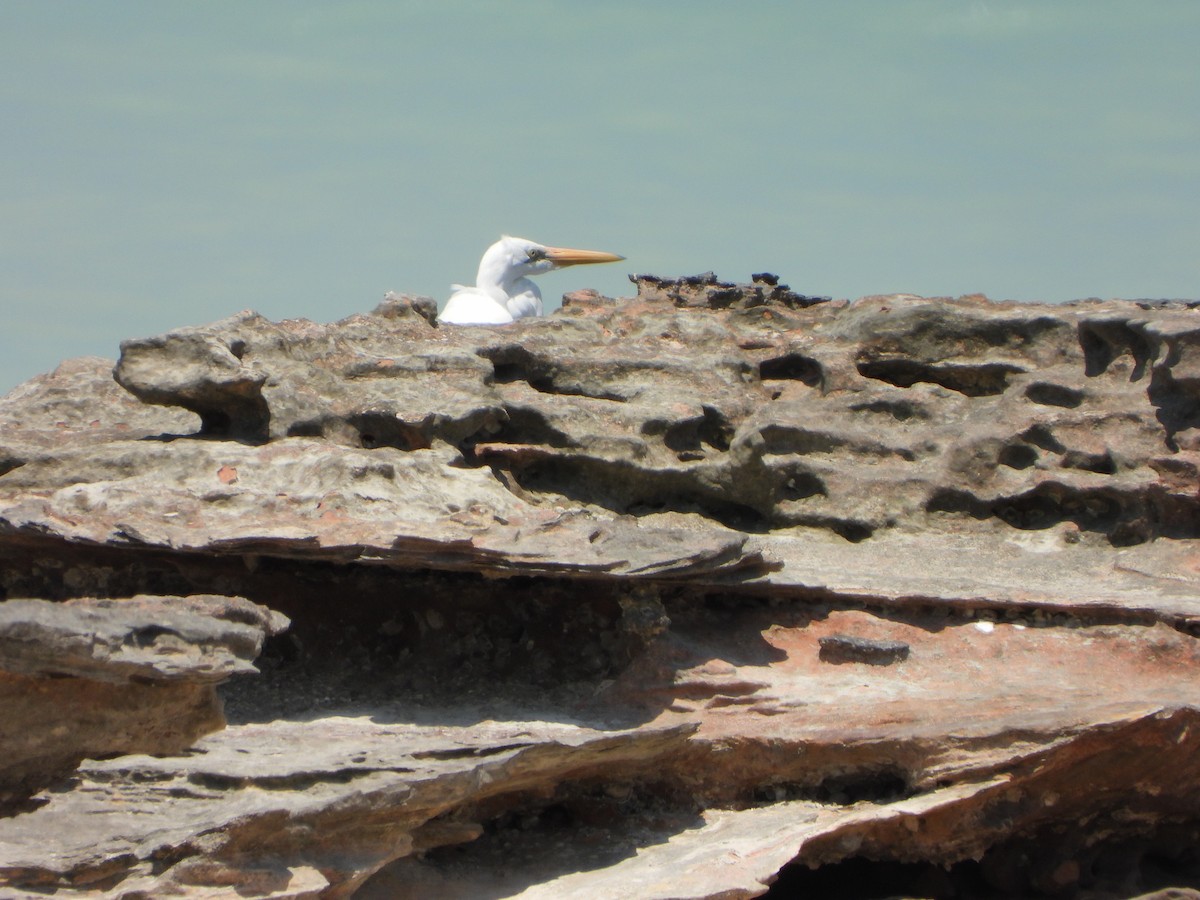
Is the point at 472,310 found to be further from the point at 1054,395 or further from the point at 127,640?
the point at 127,640

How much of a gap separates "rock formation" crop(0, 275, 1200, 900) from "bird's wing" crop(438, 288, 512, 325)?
3363mm

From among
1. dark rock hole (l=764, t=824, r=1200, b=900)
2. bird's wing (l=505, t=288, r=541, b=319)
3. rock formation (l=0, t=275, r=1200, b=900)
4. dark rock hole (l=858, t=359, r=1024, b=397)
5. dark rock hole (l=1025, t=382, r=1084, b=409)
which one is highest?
bird's wing (l=505, t=288, r=541, b=319)

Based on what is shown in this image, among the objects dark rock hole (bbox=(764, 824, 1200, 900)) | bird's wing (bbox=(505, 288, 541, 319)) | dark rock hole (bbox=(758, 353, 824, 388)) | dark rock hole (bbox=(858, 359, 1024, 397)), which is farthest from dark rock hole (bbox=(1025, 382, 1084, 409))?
bird's wing (bbox=(505, 288, 541, 319))

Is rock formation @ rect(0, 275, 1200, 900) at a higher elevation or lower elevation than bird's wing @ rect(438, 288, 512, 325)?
lower

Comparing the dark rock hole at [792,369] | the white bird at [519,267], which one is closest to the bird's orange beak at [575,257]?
the white bird at [519,267]

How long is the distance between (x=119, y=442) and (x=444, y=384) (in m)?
1.60

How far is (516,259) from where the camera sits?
16.0 m

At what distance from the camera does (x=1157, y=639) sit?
7113 millimetres

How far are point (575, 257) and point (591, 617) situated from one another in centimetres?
989

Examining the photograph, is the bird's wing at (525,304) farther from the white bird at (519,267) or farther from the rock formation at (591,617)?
the rock formation at (591,617)

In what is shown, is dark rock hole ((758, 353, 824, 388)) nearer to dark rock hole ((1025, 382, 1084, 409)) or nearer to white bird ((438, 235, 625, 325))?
dark rock hole ((1025, 382, 1084, 409))

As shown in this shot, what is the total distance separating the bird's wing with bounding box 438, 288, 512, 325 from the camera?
40.7 feet

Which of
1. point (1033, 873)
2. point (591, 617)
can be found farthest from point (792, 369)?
point (1033, 873)

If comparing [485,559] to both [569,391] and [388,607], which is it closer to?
[388,607]
